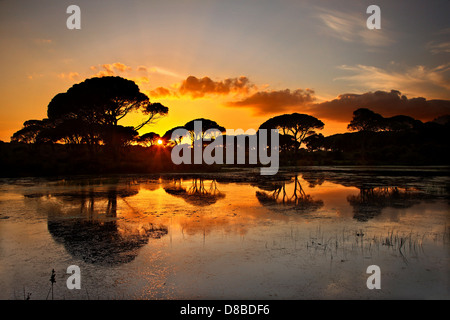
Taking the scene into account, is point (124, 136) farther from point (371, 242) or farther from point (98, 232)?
point (371, 242)

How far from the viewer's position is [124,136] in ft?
126

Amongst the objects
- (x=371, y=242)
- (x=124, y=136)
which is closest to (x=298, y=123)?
(x=124, y=136)

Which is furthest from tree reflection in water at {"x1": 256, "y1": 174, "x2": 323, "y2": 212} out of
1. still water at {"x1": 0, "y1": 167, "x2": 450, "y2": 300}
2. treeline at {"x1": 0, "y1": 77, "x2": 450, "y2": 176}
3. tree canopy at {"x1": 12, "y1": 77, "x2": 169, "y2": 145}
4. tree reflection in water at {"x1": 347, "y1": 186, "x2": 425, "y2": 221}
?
tree canopy at {"x1": 12, "y1": 77, "x2": 169, "y2": 145}

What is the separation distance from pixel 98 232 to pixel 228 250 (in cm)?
362

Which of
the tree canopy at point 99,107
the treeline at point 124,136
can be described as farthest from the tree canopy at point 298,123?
the tree canopy at point 99,107

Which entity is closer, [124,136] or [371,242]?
[371,242]

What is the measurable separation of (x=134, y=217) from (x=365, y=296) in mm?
6866

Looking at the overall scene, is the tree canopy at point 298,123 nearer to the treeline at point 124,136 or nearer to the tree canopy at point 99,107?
the treeline at point 124,136

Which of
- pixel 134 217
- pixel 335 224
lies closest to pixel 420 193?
pixel 335 224

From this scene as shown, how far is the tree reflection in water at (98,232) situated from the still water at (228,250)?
3cm

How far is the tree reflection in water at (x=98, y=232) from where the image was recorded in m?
5.49

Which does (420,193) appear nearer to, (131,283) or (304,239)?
(304,239)

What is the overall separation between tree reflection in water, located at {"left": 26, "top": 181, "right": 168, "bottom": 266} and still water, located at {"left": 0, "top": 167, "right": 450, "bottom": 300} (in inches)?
1.0

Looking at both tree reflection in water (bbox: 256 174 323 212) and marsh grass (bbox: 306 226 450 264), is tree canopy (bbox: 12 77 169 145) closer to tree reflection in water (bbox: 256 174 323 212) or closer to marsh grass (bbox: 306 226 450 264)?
tree reflection in water (bbox: 256 174 323 212)
